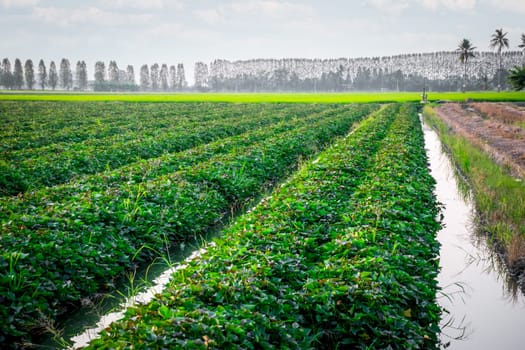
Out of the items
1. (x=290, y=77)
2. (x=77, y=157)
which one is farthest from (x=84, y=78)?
(x=77, y=157)

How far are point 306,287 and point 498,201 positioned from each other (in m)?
7.12

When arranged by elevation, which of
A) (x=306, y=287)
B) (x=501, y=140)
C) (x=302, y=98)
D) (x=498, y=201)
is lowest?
(x=498, y=201)

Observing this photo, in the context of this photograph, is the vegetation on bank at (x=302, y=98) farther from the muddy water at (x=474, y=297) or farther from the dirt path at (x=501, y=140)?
the muddy water at (x=474, y=297)

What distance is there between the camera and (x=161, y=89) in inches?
6373

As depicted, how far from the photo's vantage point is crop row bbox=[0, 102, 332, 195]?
12.0m

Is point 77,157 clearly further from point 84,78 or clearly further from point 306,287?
point 84,78

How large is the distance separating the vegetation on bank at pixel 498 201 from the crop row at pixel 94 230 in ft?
17.8

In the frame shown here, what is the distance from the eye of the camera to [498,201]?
35.1 feet

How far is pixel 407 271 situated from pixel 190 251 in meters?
3.95

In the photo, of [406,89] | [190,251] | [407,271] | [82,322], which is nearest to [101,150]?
[190,251]

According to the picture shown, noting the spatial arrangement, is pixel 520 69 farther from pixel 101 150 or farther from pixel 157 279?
A: pixel 157 279

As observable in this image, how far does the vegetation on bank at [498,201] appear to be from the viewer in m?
7.89

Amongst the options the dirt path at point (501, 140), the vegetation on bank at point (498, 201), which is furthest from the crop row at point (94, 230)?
the dirt path at point (501, 140)

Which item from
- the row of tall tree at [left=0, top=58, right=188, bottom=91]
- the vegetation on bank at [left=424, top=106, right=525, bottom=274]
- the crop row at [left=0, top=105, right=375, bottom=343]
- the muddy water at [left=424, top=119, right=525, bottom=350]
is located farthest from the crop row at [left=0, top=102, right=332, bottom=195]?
the row of tall tree at [left=0, top=58, right=188, bottom=91]
